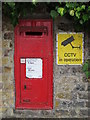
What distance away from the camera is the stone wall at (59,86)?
4.71m

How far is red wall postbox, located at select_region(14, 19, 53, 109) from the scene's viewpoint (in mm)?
4633

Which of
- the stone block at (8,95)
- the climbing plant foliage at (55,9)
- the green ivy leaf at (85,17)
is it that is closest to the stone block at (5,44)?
the climbing plant foliage at (55,9)

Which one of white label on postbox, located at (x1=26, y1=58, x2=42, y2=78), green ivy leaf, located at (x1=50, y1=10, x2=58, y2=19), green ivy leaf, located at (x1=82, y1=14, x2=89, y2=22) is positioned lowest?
white label on postbox, located at (x1=26, y1=58, x2=42, y2=78)

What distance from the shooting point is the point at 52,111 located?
483 centimetres

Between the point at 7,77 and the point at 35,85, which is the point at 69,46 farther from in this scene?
the point at 7,77

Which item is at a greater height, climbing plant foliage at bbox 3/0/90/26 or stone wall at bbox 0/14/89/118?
climbing plant foliage at bbox 3/0/90/26

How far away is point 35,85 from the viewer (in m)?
4.75

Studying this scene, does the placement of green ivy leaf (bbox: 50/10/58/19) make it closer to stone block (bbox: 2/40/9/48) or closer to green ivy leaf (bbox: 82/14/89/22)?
green ivy leaf (bbox: 82/14/89/22)

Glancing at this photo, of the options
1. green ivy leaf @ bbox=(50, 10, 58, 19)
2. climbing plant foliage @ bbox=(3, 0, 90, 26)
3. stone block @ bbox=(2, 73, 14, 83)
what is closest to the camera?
climbing plant foliage @ bbox=(3, 0, 90, 26)

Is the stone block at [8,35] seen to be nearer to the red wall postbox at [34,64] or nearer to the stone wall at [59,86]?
the stone wall at [59,86]

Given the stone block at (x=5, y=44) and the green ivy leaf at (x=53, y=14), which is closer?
the green ivy leaf at (x=53, y=14)

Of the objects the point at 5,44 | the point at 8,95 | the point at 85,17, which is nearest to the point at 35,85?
the point at 8,95

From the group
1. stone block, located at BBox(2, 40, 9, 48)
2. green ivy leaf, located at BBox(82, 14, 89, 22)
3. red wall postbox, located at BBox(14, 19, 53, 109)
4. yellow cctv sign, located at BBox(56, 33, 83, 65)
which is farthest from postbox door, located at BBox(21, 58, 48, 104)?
green ivy leaf, located at BBox(82, 14, 89, 22)

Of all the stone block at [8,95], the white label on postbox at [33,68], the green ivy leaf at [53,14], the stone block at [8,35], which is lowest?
the stone block at [8,95]
